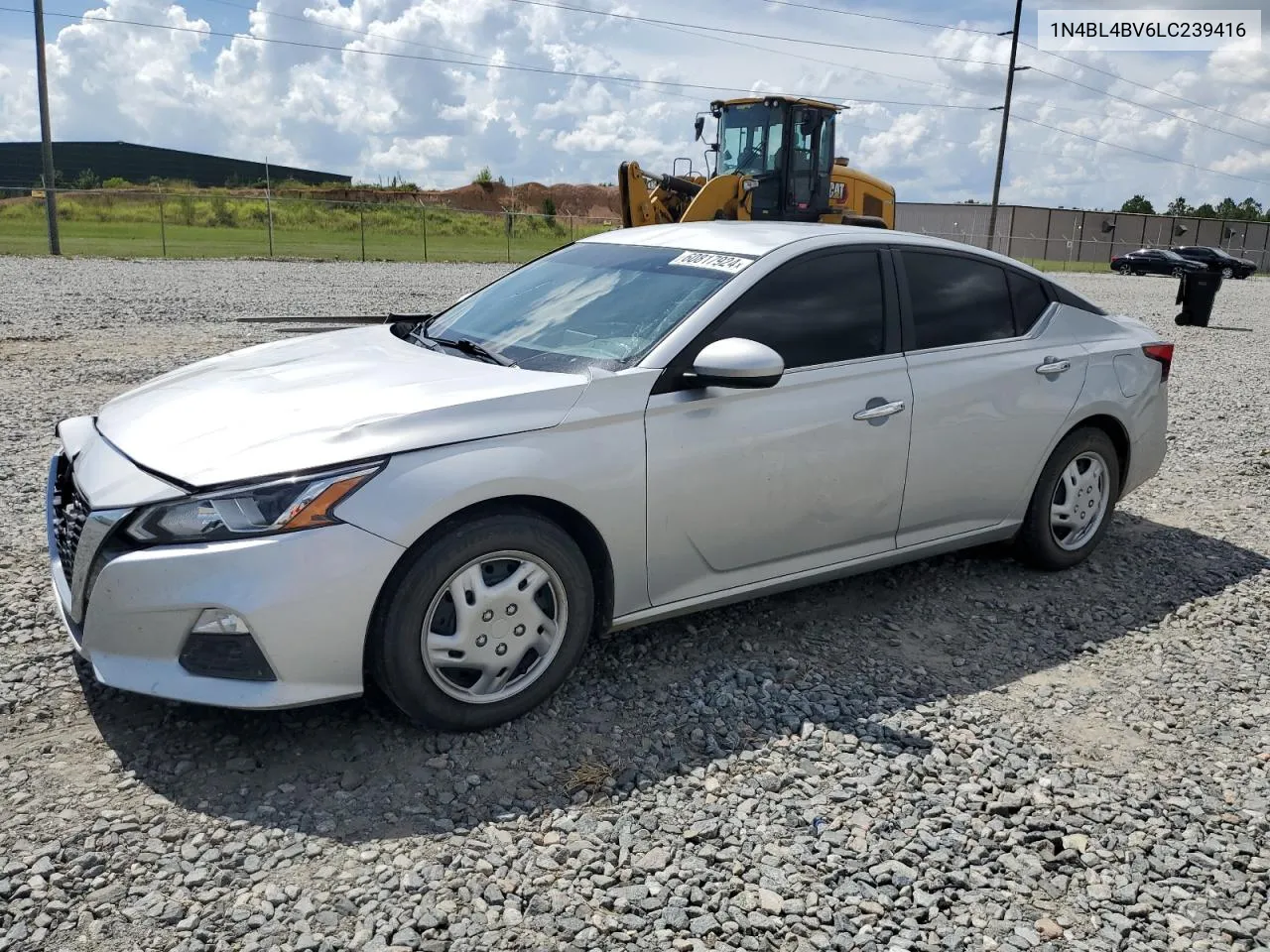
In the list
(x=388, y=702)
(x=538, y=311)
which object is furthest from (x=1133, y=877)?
(x=538, y=311)

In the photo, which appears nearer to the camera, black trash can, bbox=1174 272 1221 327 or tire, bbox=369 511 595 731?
tire, bbox=369 511 595 731

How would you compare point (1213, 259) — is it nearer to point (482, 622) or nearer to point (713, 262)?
point (713, 262)

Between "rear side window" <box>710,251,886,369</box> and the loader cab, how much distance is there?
13.3 m

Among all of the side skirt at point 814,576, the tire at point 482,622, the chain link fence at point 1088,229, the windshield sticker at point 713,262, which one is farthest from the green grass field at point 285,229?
the tire at point 482,622

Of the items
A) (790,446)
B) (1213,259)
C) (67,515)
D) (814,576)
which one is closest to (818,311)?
(790,446)

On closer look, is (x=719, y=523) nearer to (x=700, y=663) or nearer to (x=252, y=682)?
(x=700, y=663)

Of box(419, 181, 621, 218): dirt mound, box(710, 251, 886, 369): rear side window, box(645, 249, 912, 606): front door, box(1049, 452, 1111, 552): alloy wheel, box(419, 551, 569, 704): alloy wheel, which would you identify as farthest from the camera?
box(419, 181, 621, 218): dirt mound

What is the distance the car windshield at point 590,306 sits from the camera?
402 centimetres

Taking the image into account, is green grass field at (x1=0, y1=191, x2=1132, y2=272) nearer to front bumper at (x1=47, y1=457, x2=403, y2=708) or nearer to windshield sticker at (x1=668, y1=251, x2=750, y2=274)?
windshield sticker at (x1=668, y1=251, x2=750, y2=274)

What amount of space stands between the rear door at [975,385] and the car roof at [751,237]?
0.30ft

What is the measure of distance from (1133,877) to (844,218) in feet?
52.4

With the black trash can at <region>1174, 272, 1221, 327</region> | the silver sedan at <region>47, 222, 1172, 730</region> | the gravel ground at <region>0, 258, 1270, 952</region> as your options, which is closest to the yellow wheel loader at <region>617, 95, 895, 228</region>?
the black trash can at <region>1174, 272, 1221, 327</region>

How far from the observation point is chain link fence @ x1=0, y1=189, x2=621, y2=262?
32.3 m

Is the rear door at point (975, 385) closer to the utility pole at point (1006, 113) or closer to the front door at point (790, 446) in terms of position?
the front door at point (790, 446)
